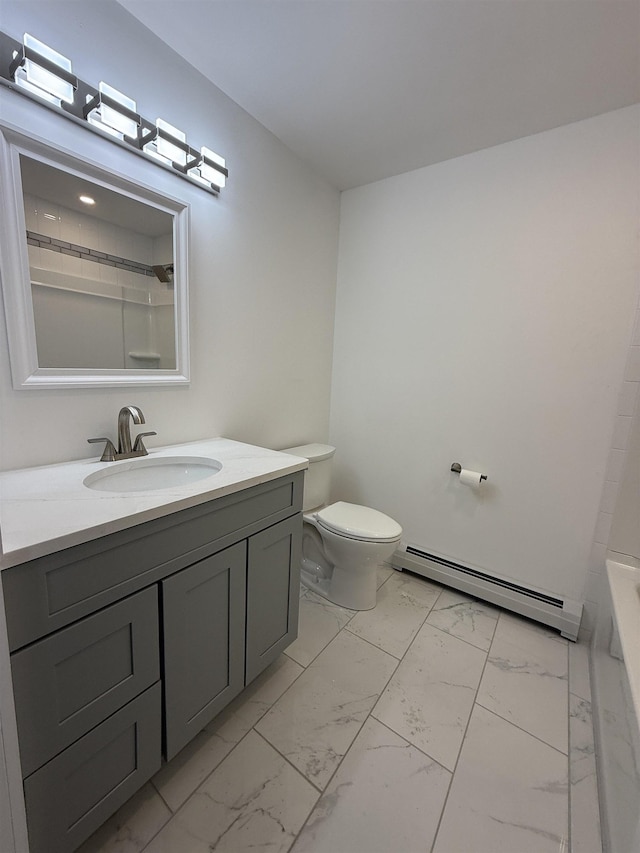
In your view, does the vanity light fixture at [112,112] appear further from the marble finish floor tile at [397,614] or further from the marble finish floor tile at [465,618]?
the marble finish floor tile at [465,618]

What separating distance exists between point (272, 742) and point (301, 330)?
6.00 feet

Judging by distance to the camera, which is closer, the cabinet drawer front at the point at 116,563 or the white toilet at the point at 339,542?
the cabinet drawer front at the point at 116,563

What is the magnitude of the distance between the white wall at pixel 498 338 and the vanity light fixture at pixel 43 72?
1.51 metres

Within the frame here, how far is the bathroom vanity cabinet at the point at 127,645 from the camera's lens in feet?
2.27

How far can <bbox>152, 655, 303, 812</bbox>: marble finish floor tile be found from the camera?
102cm

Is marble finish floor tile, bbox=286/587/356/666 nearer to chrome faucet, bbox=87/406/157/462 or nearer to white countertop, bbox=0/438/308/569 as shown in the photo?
white countertop, bbox=0/438/308/569

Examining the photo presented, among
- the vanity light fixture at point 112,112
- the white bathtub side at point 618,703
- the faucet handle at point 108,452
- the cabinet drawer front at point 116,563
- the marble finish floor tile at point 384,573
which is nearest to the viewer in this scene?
the cabinet drawer front at point 116,563

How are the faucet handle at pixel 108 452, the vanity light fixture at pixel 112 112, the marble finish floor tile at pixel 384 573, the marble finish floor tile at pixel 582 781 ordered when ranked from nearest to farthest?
the marble finish floor tile at pixel 582 781, the vanity light fixture at pixel 112 112, the faucet handle at pixel 108 452, the marble finish floor tile at pixel 384 573

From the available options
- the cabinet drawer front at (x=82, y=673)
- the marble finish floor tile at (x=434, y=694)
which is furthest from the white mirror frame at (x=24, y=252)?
the marble finish floor tile at (x=434, y=694)

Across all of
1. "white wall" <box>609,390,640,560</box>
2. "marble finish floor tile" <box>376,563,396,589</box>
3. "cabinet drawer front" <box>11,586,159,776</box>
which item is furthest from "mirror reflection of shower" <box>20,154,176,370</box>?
"white wall" <box>609,390,640,560</box>

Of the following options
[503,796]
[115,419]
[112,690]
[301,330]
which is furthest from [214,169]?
[503,796]

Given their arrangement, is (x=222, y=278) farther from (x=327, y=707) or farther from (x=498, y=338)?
(x=327, y=707)

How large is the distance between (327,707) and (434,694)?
1.39 ft

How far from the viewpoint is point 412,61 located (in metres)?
1.26
